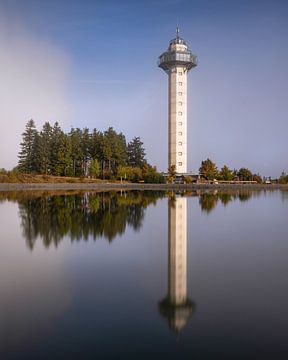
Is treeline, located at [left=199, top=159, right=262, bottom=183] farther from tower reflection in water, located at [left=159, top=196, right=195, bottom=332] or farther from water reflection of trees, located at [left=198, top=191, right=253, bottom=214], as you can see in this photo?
tower reflection in water, located at [left=159, top=196, right=195, bottom=332]

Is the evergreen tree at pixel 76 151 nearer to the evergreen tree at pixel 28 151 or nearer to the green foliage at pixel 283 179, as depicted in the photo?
the evergreen tree at pixel 28 151

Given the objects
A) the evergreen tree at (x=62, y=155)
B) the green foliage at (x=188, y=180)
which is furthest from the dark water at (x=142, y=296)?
the green foliage at (x=188, y=180)

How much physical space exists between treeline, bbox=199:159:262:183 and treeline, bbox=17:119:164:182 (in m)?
10.2

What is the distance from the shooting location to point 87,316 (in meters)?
5.05

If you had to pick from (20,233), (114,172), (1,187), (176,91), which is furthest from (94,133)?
(20,233)

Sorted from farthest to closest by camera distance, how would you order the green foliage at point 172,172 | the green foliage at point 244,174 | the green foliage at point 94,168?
the green foliage at point 244,174 → the green foliage at point 172,172 → the green foliage at point 94,168

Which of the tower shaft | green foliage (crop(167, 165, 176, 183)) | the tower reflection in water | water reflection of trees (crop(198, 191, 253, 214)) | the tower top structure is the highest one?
the tower top structure

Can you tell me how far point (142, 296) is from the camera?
591cm

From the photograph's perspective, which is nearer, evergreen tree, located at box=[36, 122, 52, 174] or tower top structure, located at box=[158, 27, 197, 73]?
evergreen tree, located at box=[36, 122, 52, 174]

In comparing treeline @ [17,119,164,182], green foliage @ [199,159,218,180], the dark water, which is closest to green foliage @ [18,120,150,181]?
treeline @ [17,119,164,182]

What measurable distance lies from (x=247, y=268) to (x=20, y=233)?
7025mm

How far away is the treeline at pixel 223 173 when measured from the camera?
241 feet

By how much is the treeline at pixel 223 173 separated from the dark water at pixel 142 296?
204 ft

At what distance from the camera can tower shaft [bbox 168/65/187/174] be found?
7300 centimetres
